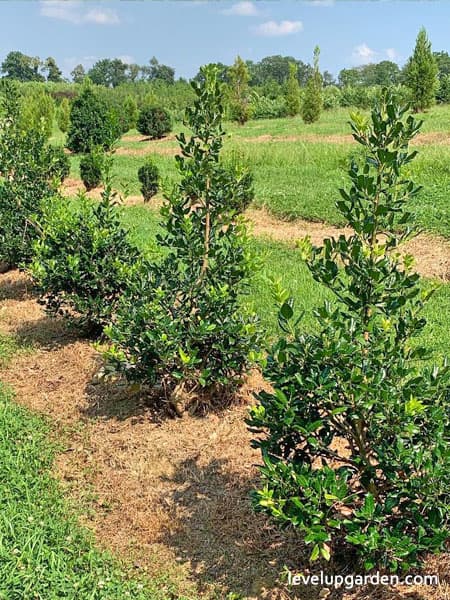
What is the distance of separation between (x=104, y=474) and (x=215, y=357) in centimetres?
109

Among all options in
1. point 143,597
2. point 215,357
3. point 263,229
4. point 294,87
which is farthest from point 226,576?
point 294,87

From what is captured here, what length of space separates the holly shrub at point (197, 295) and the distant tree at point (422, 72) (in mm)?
21785

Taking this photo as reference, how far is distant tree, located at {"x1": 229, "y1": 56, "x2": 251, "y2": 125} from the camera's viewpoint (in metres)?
27.7

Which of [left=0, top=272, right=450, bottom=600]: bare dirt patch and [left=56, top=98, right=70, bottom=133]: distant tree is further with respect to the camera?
[left=56, top=98, right=70, bottom=133]: distant tree

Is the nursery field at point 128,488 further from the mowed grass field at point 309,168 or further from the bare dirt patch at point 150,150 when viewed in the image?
the bare dirt patch at point 150,150

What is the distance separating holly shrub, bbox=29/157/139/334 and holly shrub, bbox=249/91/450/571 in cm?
312

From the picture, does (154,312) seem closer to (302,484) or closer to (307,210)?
Answer: (302,484)

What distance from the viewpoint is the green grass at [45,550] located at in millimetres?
2684

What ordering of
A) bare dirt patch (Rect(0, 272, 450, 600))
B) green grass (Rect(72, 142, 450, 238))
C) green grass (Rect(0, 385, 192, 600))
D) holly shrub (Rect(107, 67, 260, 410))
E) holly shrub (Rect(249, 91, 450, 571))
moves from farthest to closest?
1. green grass (Rect(72, 142, 450, 238))
2. holly shrub (Rect(107, 67, 260, 410))
3. bare dirt patch (Rect(0, 272, 450, 600))
4. green grass (Rect(0, 385, 192, 600))
5. holly shrub (Rect(249, 91, 450, 571))

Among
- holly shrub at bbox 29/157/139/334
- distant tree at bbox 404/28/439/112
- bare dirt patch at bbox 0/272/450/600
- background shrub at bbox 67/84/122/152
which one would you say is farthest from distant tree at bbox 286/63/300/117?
bare dirt patch at bbox 0/272/450/600

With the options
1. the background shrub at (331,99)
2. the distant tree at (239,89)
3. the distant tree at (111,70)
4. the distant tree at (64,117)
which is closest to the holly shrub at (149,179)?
the distant tree at (239,89)

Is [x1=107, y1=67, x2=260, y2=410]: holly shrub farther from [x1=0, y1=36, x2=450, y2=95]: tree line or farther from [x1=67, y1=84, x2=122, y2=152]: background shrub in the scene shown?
[x1=0, y1=36, x2=450, y2=95]: tree line

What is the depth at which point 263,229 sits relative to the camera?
1035 centimetres

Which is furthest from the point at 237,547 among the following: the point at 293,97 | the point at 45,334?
the point at 293,97
